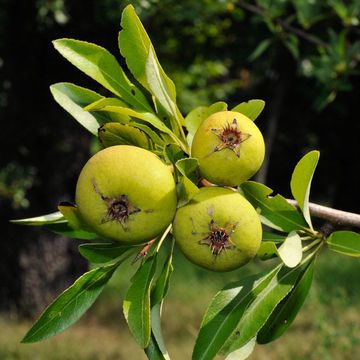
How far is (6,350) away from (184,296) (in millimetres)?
2674

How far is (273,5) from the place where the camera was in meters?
2.79

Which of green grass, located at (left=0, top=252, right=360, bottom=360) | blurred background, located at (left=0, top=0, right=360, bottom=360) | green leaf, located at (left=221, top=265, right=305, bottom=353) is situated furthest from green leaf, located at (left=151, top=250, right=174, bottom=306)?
blurred background, located at (left=0, top=0, right=360, bottom=360)

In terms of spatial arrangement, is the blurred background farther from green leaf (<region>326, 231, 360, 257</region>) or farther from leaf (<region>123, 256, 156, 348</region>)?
leaf (<region>123, 256, 156, 348</region>)

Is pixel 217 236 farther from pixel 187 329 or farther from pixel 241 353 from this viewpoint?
pixel 187 329

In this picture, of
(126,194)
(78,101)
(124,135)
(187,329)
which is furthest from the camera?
(187,329)

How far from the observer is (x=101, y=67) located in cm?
106

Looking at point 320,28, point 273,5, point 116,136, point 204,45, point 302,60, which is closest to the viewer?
point 116,136

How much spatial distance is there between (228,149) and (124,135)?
0.17 m

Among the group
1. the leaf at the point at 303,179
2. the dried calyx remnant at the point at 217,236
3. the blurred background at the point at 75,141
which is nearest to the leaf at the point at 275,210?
the leaf at the point at 303,179

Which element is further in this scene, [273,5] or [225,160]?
[273,5]

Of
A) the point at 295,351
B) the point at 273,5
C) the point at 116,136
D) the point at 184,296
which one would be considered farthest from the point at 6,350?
the point at 116,136

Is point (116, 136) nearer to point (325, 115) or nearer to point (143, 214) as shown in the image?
point (143, 214)

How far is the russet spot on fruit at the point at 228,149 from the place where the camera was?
91 cm

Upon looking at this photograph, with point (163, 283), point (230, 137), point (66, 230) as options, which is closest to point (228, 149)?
point (230, 137)
